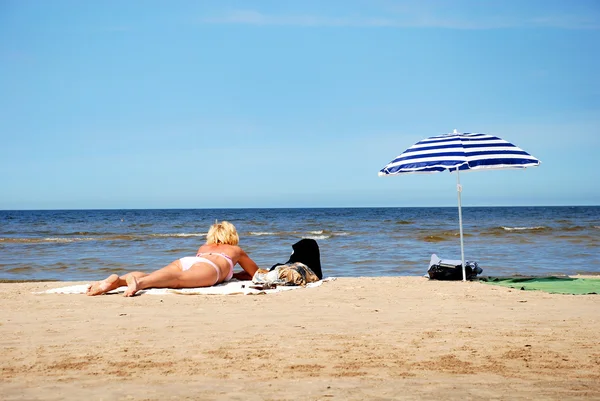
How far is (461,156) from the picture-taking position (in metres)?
8.28

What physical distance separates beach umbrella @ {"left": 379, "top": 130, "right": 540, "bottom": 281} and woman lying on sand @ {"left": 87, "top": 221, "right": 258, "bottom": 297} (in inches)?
93.1

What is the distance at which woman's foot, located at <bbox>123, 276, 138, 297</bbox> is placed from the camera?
24.2 ft

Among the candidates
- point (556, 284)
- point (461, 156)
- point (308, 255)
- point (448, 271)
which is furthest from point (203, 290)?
point (556, 284)

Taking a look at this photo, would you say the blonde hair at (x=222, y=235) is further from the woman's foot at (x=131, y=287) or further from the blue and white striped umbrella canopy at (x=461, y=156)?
the blue and white striped umbrella canopy at (x=461, y=156)

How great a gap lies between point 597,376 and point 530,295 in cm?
390

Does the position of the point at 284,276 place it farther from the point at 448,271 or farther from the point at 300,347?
the point at 300,347

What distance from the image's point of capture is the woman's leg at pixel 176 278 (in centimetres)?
761

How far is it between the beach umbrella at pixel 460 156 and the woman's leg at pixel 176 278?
9.22 ft

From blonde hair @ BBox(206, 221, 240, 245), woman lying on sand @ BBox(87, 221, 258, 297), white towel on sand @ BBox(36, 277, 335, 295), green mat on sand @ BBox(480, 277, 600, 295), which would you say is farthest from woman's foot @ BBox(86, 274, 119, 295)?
green mat on sand @ BBox(480, 277, 600, 295)

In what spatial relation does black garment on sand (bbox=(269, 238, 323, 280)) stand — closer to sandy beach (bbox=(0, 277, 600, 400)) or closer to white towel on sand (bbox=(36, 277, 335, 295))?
white towel on sand (bbox=(36, 277, 335, 295))

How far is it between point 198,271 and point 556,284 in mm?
4937

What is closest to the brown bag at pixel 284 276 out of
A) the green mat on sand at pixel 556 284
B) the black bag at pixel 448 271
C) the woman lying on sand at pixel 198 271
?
the woman lying on sand at pixel 198 271

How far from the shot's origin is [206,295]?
7672 mm

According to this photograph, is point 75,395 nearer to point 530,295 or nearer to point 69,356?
point 69,356
